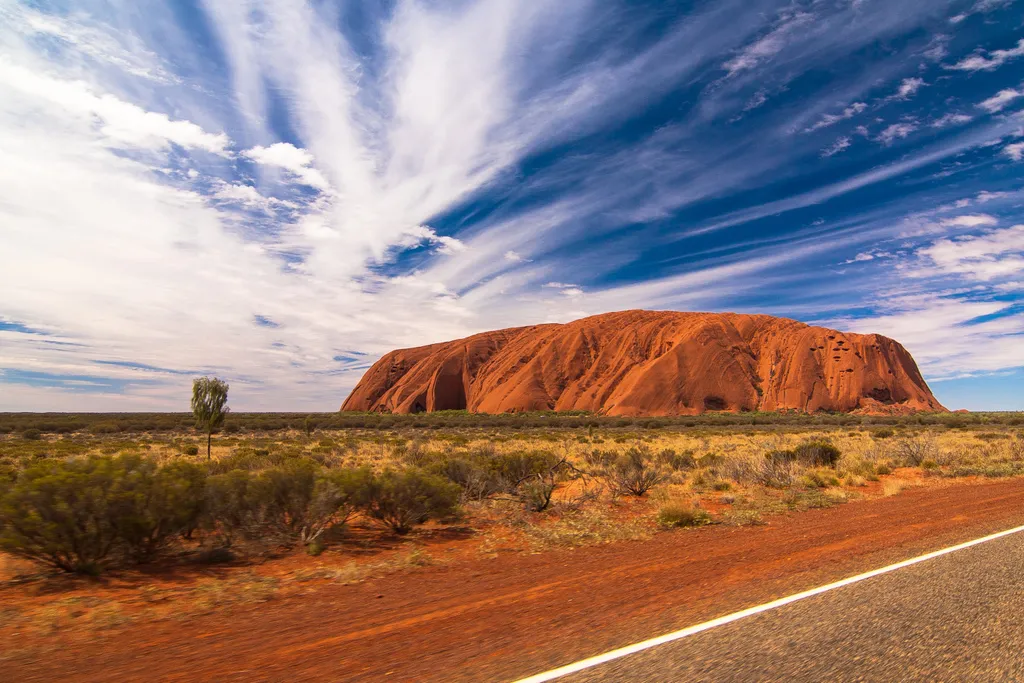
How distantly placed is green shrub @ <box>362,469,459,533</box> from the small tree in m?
19.5

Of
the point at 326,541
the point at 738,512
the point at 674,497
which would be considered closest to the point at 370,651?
the point at 326,541

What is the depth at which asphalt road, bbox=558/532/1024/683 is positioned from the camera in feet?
12.1

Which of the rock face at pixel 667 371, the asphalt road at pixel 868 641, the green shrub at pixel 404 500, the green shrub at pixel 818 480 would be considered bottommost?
the green shrub at pixel 818 480

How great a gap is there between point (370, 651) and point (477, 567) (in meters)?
3.15

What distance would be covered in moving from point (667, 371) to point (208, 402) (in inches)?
2795

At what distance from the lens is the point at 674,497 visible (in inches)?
521

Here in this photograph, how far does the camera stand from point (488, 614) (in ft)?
17.4

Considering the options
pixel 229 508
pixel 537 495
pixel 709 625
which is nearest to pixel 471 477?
pixel 537 495

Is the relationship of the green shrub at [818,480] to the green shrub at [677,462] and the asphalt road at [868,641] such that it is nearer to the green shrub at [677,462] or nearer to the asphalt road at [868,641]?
the green shrub at [677,462]

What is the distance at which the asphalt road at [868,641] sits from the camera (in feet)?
12.1

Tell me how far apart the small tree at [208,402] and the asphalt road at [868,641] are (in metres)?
26.4

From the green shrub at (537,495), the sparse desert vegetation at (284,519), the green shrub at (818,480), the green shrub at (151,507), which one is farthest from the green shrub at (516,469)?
the green shrub at (818,480)

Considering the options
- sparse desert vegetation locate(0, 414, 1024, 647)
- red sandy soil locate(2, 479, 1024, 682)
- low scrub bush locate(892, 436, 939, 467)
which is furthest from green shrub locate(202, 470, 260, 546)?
low scrub bush locate(892, 436, 939, 467)

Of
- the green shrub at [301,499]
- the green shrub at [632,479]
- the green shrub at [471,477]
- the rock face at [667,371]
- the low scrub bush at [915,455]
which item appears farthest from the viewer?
the rock face at [667,371]
